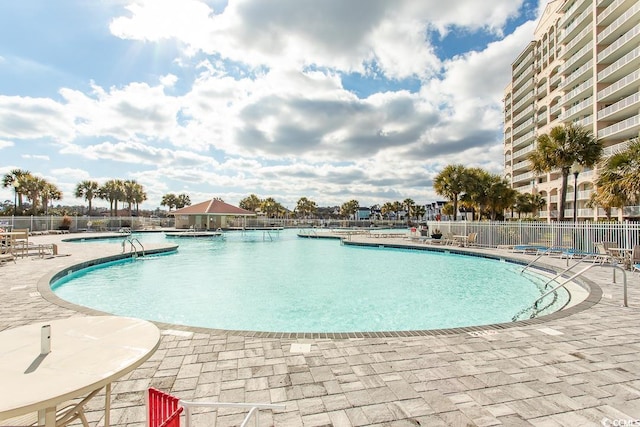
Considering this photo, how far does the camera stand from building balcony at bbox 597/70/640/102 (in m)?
26.0

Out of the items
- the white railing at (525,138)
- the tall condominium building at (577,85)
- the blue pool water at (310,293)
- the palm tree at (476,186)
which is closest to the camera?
the blue pool water at (310,293)

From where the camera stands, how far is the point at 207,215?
3925 centimetres

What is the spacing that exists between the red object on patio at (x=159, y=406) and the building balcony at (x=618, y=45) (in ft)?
128

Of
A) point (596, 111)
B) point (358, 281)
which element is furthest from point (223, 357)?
point (596, 111)

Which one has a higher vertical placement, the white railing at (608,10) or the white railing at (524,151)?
the white railing at (608,10)

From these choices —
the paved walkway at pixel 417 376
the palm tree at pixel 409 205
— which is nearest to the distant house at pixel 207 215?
the paved walkway at pixel 417 376

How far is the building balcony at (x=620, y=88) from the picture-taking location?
85.2 feet

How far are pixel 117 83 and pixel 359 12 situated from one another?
28.4 ft

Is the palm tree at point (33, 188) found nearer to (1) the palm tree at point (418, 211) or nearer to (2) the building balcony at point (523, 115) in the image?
(2) the building balcony at point (523, 115)

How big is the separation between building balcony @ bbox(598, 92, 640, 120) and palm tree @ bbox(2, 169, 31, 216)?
194 ft

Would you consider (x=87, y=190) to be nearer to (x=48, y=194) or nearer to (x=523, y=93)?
(x=48, y=194)

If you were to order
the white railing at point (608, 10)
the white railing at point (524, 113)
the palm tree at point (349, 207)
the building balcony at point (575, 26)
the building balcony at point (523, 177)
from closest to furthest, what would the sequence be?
the white railing at point (608, 10) → the building balcony at point (575, 26) → the building balcony at point (523, 177) → the white railing at point (524, 113) → the palm tree at point (349, 207)

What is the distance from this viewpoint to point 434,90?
49.8 ft

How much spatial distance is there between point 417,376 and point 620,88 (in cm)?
3684
